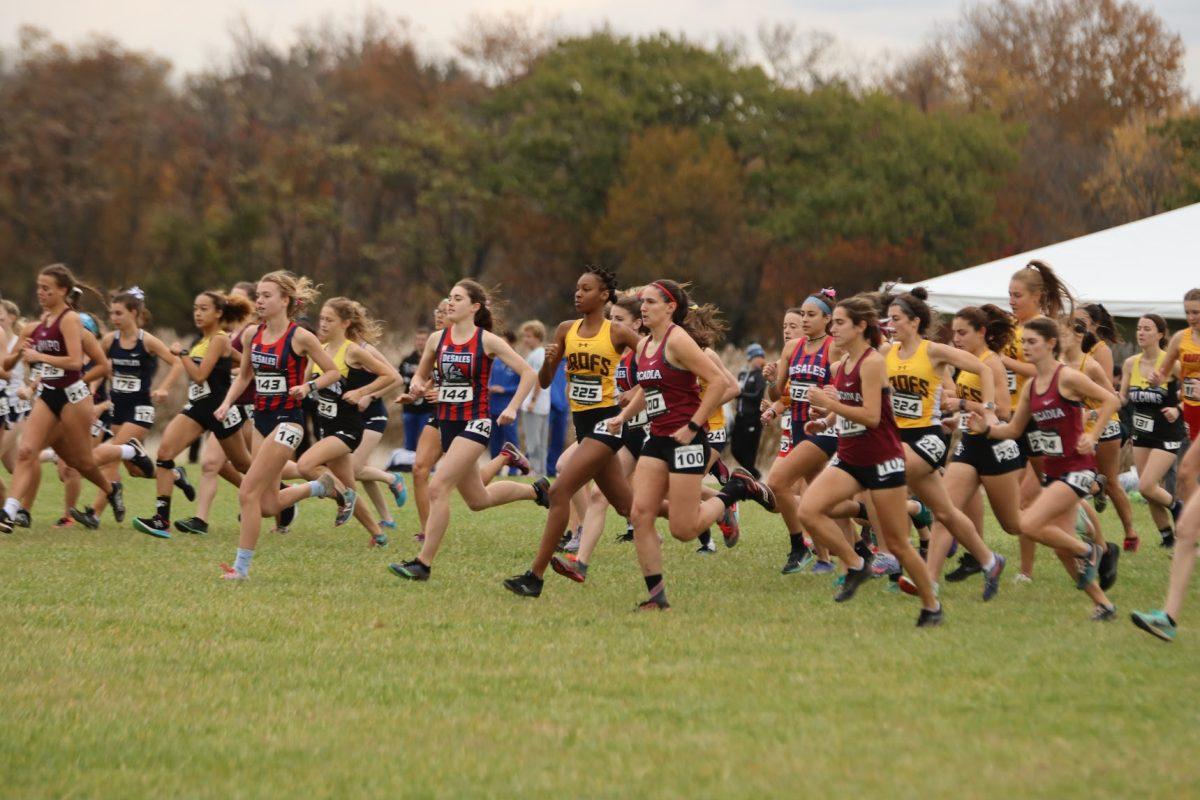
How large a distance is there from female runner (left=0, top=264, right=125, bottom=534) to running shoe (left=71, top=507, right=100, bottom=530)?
727 millimetres

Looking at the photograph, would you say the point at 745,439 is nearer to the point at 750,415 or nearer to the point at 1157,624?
the point at 750,415

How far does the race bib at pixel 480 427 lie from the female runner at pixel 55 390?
425 centimetres

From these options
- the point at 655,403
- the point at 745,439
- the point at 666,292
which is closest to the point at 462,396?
the point at 655,403

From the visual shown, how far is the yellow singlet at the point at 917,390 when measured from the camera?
33.3 feet

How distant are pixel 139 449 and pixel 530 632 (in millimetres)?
7156

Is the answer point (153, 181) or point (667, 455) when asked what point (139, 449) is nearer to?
point (667, 455)

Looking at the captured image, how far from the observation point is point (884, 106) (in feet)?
181

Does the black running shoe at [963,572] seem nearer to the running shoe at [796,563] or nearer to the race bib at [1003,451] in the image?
the running shoe at [796,563]

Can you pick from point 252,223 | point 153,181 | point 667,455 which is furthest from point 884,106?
point 667,455

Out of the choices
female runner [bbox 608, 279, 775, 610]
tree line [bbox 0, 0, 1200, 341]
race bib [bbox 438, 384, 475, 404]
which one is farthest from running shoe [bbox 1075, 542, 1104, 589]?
tree line [bbox 0, 0, 1200, 341]

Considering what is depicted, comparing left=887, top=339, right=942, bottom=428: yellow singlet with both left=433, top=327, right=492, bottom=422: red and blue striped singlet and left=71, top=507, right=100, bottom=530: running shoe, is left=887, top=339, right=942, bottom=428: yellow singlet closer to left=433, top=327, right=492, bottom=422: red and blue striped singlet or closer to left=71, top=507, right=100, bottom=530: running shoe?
left=433, top=327, right=492, bottom=422: red and blue striped singlet

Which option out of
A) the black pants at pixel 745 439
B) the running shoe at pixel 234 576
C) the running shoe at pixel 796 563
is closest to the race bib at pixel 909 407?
the running shoe at pixel 796 563

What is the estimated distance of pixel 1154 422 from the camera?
1442 cm

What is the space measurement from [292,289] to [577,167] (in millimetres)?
44932
